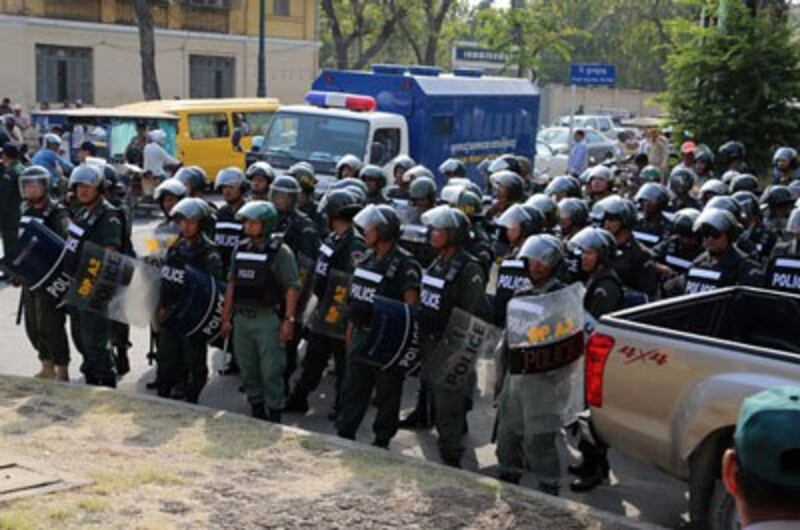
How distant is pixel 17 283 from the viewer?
8961 millimetres

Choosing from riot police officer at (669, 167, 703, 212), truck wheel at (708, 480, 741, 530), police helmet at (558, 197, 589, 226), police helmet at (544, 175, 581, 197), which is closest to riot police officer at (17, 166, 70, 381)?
police helmet at (558, 197, 589, 226)

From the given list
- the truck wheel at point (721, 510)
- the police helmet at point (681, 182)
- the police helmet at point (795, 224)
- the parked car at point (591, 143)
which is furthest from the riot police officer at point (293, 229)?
the parked car at point (591, 143)

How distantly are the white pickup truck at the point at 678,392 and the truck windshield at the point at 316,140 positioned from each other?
9.96 meters

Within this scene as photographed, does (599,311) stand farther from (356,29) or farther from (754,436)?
(356,29)

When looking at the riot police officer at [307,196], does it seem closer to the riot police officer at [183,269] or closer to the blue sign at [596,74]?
the riot police officer at [183,269]

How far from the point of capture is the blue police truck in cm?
1623

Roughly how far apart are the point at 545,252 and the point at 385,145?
1008 centimetres

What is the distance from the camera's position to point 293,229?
931 cm

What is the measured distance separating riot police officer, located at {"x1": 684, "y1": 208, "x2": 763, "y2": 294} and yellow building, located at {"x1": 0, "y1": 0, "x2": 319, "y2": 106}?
106 feet

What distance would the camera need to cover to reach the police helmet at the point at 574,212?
9.36 m

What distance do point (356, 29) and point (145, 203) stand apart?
78.1ft

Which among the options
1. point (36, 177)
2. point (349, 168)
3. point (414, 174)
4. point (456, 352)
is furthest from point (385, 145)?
point (456, 352)

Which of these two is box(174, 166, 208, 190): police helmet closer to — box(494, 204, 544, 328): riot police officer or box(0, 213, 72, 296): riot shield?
box(0, 213, 72, 296): riot shield

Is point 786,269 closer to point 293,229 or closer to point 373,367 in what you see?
point 373,367
